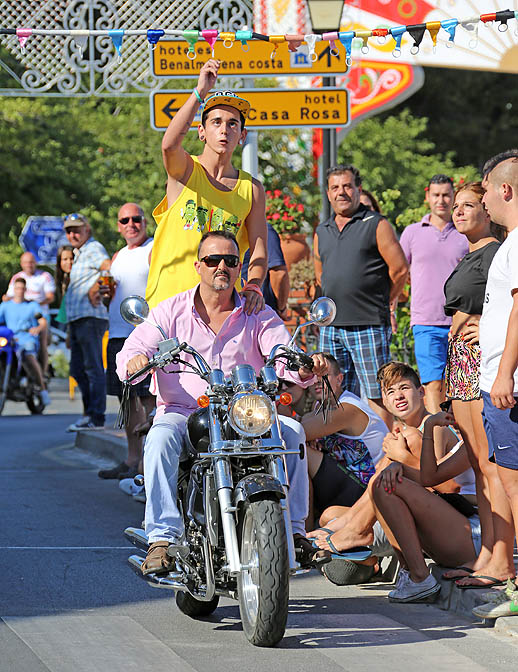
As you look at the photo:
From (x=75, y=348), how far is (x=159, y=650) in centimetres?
808

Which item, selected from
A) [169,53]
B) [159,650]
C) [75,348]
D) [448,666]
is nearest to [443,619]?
[448,666]

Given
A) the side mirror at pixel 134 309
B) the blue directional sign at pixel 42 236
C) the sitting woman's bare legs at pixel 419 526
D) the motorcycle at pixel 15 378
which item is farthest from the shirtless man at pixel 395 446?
the blue directional sign at pixel 42 236

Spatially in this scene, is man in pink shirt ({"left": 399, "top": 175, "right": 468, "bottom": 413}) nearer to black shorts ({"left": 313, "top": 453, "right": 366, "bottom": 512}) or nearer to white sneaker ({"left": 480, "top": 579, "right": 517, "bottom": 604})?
black shorts ({"left": 313, "top": 453, "right": 366, "bottom": 512})

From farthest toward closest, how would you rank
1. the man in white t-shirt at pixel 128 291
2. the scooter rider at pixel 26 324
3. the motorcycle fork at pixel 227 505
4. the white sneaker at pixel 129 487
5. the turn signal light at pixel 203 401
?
the scooter rider at pixel 26 324 → the man in white t-shirt at pixel 128 291 → the white sneaker at pixel 129 487 → the turn signal light at pixel 203 401 → the motorcycle fork at pixel 227 505

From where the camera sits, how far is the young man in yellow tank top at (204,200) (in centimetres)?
691

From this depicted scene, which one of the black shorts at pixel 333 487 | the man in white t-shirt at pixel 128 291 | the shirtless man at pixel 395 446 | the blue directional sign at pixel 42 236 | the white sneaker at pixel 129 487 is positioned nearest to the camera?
the shirtless man at pixel 395 446

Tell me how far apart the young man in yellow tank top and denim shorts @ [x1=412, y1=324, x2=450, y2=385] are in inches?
118

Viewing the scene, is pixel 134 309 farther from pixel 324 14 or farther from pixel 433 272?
pixel 324 14

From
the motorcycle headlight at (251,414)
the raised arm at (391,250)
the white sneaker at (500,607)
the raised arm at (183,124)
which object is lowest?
the white sneaker at (500,607)

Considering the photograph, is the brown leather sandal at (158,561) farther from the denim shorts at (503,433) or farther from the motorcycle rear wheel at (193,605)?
the denim shorts at (503,433)

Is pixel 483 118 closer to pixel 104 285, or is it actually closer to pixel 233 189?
pixel 104 285

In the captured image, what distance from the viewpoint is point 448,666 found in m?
5.29

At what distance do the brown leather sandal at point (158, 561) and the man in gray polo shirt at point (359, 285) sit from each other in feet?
11.9

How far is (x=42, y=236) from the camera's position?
3011cm
